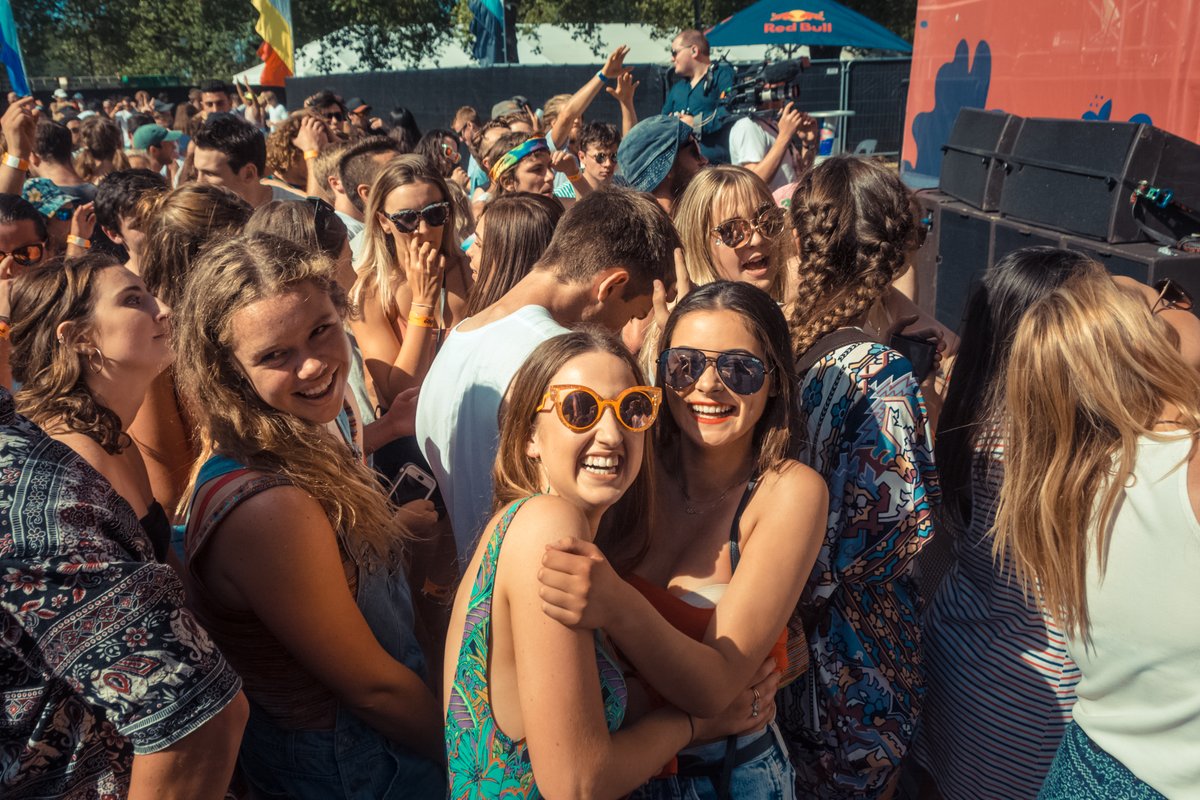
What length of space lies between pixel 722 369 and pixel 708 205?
1668 mm

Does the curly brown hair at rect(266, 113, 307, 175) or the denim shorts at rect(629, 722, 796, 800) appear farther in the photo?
the curly brown hair at rect(266, 113, 307, 175)

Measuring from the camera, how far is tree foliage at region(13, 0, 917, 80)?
35.5m

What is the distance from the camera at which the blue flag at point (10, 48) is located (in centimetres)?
831

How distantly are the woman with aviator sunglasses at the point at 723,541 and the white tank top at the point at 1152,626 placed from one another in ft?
1.85

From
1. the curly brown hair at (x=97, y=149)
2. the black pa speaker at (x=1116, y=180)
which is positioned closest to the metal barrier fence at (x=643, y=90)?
the curly brown hair at (x=97, y=149)

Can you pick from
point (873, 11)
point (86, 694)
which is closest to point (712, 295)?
point (86, 694)

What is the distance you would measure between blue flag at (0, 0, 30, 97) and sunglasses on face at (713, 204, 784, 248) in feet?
25.0

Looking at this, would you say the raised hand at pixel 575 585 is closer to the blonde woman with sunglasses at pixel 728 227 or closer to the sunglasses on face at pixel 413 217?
Answer: the blonde woman with sunglasses at pixel 728 227

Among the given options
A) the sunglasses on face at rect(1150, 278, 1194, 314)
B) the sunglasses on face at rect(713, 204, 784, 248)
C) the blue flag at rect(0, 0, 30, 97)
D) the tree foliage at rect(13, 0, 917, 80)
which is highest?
the tree foliage at rect(13, 0, 917, 80)

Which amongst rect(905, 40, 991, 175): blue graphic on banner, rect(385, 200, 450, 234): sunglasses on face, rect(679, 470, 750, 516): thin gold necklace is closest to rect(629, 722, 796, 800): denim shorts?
rect(679, 470, 750, 516): thin gold necklace

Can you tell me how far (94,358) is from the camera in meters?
2.29

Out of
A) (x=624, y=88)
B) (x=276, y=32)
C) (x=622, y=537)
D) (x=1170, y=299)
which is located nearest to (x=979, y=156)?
(x=624, y=88)

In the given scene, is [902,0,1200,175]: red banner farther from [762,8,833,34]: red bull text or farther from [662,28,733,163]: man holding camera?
[762,8,833,34]: red bull text

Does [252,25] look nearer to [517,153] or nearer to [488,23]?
[488,23]
